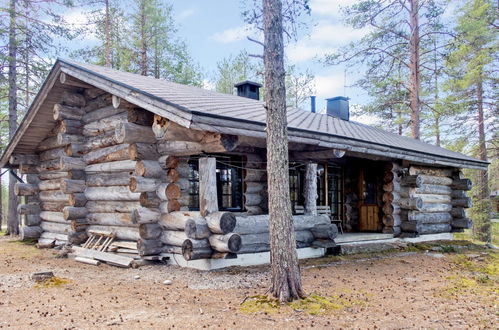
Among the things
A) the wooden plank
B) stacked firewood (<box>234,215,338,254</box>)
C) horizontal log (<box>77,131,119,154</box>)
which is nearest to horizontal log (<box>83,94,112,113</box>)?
horizontal log (<box>77,131,119,154</box>)

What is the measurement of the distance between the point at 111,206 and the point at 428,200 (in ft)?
31.7

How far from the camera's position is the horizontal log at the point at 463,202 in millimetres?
14125

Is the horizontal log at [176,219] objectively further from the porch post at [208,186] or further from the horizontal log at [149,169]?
the horizontal log at [149,169]

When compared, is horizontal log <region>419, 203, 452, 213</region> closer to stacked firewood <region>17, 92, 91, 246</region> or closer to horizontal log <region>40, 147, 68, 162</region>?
stacked firewood <region>17, 92, 91, 246</region>

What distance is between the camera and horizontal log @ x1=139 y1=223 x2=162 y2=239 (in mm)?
8016

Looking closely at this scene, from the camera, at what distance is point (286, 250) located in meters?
5.12

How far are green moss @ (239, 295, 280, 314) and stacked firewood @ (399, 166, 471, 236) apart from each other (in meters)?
8.15

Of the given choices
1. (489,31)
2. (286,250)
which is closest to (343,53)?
(489,31)

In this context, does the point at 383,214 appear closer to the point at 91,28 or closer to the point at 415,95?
the point at 415,95

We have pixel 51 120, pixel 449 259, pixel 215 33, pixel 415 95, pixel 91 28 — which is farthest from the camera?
pixel 215 33

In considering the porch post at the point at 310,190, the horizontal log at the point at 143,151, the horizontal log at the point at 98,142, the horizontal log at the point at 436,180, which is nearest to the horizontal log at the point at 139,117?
the horizontal log at the point at 143,151

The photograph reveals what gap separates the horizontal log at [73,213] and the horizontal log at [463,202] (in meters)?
12.0

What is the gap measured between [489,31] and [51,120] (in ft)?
54.9

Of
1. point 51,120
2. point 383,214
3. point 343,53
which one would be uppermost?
point 343,53
